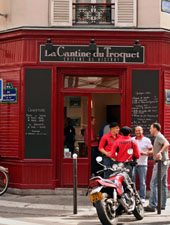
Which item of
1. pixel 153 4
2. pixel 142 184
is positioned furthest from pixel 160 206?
pixel 153 4

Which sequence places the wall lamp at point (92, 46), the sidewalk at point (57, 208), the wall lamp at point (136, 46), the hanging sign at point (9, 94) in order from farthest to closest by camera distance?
1. the hanging sign at point (9, 94)
2. the wall lamp at point (136, 46)
3. the wall lamp at point (92, 46)
4. the sidewalk at point (57, 208)

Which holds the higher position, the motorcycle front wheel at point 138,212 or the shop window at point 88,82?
the shop window at point 88,82

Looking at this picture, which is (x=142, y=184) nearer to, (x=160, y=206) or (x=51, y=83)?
(x=160, y=206)

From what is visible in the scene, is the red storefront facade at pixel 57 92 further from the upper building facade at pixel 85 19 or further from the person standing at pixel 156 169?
the person standing at pixel 156 169

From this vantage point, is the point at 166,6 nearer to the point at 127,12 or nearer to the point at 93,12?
the point at 127,12

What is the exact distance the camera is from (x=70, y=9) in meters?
13.8

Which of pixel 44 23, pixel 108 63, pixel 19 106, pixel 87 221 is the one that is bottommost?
pixel 87 221

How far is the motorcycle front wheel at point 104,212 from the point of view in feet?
30.2

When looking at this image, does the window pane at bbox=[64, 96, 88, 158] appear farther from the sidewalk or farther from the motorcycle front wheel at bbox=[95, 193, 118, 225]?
the motorcycle front wheel at bbox=[95, 193, 118, 225]

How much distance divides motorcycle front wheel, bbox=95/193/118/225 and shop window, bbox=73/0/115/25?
587cm

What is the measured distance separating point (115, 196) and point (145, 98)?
4.59 meters

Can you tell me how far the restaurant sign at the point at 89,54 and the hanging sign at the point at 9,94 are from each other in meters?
1.10

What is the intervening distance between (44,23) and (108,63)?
76.2 inches

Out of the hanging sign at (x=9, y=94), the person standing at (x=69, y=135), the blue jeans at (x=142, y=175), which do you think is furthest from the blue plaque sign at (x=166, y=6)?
the hanging sign at (x=9, y=94)
